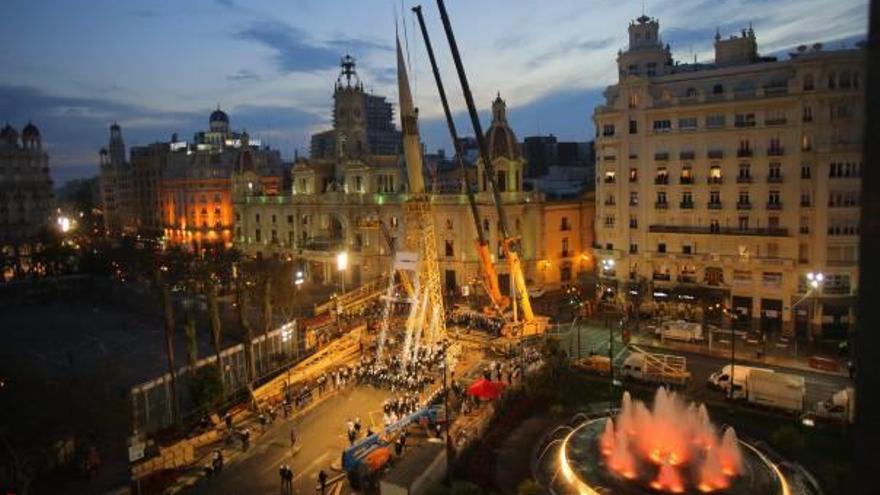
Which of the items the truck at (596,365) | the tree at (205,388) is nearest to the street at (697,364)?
the truck at (596,365)

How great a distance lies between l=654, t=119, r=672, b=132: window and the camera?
5371 cm

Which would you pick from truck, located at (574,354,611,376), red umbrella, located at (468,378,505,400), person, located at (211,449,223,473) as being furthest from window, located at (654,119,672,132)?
person, located at (211,449,223,473)

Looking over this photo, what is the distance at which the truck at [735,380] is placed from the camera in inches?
1399

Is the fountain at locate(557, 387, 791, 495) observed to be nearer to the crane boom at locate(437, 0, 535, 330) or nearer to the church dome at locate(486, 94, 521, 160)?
the crane boom at locate(437, 0, 535, 330)

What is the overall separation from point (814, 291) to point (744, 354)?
317 inches

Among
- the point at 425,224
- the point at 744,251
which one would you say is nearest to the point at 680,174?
the point at 744,251

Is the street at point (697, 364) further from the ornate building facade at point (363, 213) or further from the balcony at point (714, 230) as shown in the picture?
the ornate building facade at point (363, 213)

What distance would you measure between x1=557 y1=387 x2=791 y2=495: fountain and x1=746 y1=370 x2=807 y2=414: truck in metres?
4.48

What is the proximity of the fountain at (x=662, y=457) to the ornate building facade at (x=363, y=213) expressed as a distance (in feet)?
117

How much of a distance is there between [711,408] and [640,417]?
6.45m

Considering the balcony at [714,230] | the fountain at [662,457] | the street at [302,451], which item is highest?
the balcony at [714,230]

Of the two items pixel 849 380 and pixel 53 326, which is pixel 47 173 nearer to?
pixel 53 326

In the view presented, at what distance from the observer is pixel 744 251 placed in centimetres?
5062

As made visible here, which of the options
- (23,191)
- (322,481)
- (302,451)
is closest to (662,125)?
(302,451)
